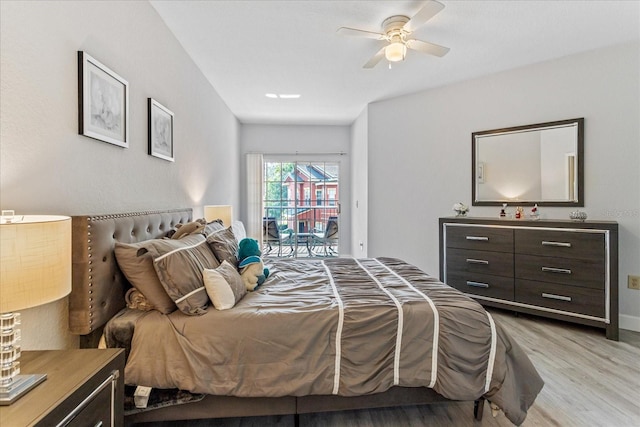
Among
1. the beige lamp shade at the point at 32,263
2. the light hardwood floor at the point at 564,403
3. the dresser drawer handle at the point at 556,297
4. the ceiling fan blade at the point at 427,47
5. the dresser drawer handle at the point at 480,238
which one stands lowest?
the light hardwood floor at the point at 564,403

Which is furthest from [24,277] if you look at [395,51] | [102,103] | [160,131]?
[395,51]

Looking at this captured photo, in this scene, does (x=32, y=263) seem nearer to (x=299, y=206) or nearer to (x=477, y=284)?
(x=477, y=284)

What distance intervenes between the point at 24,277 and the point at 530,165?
413cm

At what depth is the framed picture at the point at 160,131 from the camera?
2.31m

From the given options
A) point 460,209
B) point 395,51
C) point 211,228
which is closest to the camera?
point 211,228

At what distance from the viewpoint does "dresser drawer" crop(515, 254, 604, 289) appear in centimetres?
285

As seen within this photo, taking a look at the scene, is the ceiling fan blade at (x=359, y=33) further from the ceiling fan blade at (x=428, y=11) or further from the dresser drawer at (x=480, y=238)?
the dresser drawer at (x=480, y=238)

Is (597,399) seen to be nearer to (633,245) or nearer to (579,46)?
(633,245)

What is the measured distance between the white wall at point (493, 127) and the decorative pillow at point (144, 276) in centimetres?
346

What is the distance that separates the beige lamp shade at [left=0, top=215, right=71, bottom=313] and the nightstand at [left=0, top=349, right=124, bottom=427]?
0.25m

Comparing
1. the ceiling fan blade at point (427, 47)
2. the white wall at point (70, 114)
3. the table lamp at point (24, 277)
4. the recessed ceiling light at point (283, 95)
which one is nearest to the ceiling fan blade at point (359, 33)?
the ceiling fan blade at point (427, 47)

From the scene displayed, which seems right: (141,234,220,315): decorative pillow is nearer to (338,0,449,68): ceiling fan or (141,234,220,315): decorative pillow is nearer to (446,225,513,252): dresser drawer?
(338,0,449,68): ceiling fan

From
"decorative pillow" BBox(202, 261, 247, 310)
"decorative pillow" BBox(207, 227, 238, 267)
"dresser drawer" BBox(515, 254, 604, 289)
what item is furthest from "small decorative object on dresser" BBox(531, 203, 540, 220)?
"decorative pillow" BBox(202, 261, 247, 310)

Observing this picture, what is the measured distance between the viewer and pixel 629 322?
2.99m
